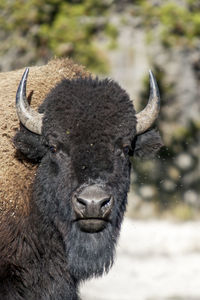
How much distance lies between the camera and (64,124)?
648cm

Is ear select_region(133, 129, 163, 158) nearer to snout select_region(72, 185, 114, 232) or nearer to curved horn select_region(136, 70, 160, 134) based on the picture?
curved horn select_region(136, 70, 160, 134)

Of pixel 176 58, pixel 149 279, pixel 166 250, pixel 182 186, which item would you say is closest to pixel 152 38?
pixel 176 58

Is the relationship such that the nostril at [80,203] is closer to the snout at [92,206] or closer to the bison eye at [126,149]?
the snout at [92,206]

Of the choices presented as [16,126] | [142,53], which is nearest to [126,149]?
[16,126]

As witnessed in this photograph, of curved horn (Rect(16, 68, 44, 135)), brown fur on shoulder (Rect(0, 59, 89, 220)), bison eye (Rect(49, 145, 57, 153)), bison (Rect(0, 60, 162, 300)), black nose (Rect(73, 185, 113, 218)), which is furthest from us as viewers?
brown fur on shoulder (Rect(0, 59, 89, 220))

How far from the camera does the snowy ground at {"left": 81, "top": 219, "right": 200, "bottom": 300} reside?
432 inches

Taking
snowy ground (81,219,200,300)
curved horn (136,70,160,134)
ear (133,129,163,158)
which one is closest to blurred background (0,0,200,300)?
snowy ground (81,219,200,300)

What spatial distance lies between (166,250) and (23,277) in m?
7.58

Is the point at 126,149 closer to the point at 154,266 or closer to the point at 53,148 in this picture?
the point at 53,148

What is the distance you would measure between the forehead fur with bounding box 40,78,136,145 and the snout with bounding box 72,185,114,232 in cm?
54

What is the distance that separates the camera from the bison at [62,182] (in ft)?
20.9

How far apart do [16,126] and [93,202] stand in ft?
5.24

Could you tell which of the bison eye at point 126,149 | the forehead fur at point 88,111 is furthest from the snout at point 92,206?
the bison eye at point 126,149

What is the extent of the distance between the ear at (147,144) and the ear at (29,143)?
1014mm
